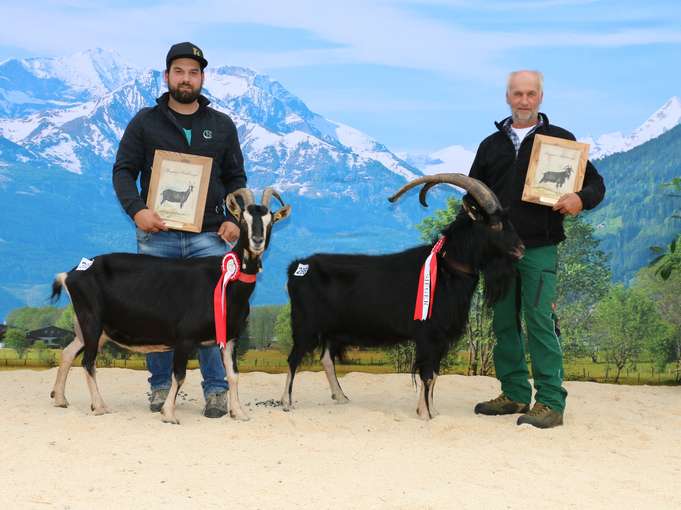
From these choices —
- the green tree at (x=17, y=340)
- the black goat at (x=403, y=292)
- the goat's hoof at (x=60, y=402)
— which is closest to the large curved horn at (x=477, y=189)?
the black goat at (x=403, y=292)

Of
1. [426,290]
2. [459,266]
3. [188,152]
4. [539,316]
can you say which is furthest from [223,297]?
[539,316]

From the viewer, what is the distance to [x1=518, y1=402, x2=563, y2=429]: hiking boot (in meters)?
7.73

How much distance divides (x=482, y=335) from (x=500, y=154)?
21.2 ft

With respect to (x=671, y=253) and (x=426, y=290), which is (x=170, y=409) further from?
(x=671, y=253)

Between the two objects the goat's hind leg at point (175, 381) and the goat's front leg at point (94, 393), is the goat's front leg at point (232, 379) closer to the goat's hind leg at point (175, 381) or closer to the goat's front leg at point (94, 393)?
the goat's hind leg at point (175, 381)

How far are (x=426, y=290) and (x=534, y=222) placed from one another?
1.18 metres

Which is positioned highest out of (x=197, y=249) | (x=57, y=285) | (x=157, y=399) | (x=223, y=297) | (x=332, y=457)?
(x=197, y=249)

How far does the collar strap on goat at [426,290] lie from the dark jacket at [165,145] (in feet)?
→ 6.47

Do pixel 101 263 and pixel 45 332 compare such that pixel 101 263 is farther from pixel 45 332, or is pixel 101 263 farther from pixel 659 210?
pixel 659 210

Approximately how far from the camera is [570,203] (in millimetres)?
7297

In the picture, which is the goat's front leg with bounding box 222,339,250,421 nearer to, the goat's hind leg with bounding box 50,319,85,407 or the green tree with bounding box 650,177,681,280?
the goat's hind leg with bounding box 50,319,85,407

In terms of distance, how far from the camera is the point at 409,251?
847 centimetres

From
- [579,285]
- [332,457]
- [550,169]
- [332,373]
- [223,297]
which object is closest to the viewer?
[332,457]

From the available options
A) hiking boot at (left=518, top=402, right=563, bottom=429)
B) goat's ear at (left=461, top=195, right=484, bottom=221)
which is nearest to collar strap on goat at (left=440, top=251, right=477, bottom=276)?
goat's ear at (left=461, top=195, right=484, bottom=221)
